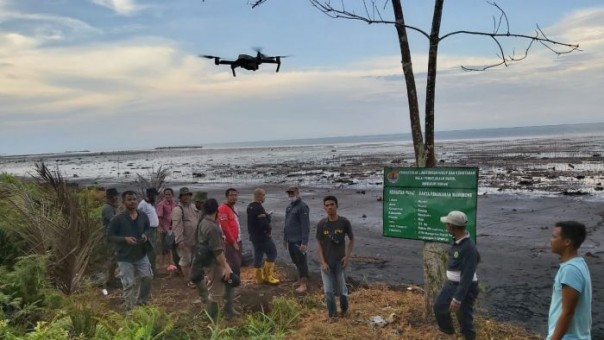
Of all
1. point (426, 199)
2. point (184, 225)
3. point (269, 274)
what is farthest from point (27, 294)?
point (426, 199)

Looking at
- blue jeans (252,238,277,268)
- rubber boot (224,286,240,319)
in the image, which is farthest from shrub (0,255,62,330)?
blue jeans (252,238,277,268)

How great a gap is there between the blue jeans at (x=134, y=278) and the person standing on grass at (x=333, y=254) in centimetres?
267

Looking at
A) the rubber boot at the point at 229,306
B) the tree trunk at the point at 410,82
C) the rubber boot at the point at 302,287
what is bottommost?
the rubber boot at the point at 302,287

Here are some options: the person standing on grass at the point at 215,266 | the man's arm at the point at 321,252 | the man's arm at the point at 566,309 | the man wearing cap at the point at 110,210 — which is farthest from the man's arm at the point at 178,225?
the man's arm at the point at 566,309

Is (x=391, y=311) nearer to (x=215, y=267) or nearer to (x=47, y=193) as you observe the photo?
(x=215, y=267)

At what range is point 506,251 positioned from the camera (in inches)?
477

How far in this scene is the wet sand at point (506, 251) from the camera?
8297mm

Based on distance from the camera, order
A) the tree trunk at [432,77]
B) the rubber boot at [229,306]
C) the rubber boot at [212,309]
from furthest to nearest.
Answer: the rubber boot at [229,306]
the rubber boot at [212,309]
the tree trunk at [432,77]

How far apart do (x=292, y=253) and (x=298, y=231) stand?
469 millimetres

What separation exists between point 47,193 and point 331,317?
20.9 feet

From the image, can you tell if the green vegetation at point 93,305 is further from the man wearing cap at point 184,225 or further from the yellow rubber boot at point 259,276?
the man wearing cap at point 184,225

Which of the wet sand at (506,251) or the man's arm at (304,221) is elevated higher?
the man's arm at (304,221)

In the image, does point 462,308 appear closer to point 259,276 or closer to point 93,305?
point 93,305

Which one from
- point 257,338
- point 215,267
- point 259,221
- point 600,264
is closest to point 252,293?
point 259,221
